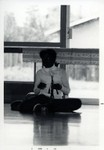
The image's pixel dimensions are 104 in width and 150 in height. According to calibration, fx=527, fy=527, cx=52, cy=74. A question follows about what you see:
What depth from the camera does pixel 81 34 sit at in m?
1.82

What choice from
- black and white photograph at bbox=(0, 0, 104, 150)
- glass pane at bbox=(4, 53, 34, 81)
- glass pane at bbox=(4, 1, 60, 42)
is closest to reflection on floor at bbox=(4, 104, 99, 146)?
black and white photograph at bbox=(0, 0, 104, 150)

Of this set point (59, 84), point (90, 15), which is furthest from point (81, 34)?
point (59, 84)

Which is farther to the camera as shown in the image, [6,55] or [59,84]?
[59,84]

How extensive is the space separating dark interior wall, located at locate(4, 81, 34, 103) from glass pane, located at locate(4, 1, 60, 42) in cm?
15

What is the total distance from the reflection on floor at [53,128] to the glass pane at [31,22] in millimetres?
254

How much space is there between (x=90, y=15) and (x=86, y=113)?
360 mm

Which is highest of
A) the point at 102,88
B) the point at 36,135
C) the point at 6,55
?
the point at 6,55

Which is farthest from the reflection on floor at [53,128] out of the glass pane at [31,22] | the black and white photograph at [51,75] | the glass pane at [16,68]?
the glass pane at [31,22]

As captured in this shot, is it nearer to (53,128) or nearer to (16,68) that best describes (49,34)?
(16,68)

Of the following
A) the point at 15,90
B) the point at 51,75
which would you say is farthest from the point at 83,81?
the point at 15,90

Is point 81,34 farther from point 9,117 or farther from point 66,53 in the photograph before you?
point 9,117

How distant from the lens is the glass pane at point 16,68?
176 cm

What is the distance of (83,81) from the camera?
1.83m

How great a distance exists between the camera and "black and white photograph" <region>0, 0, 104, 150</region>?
172 centimetres
